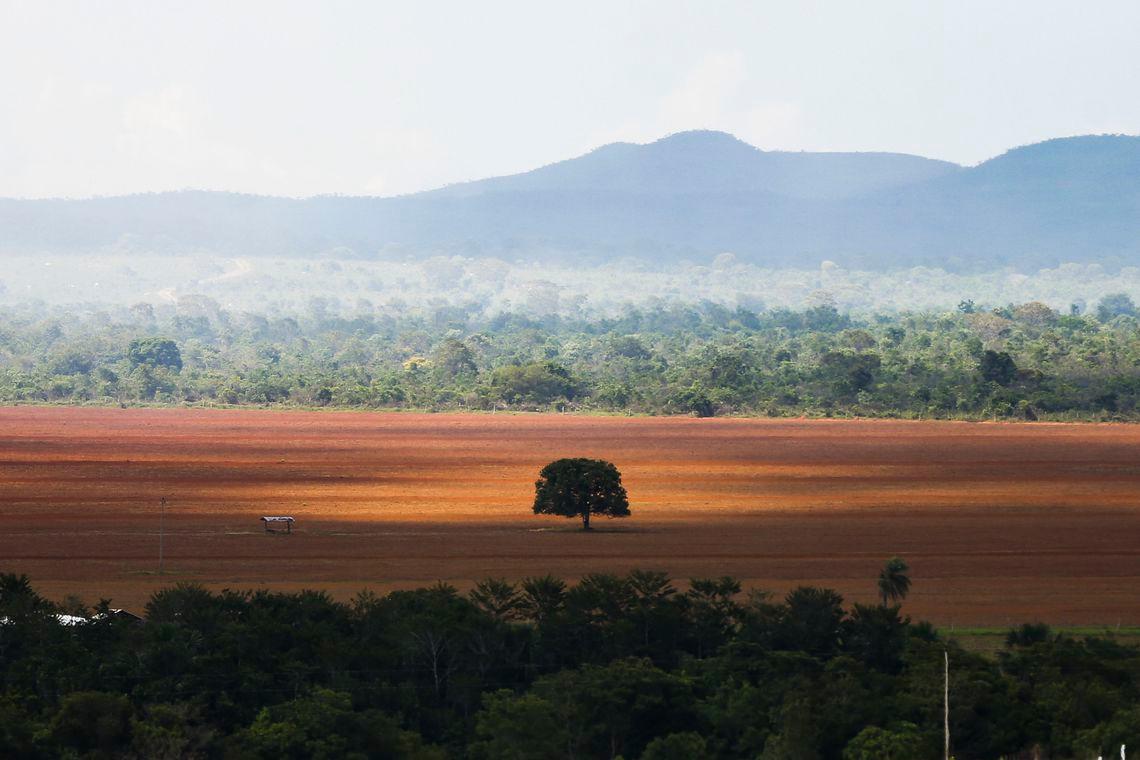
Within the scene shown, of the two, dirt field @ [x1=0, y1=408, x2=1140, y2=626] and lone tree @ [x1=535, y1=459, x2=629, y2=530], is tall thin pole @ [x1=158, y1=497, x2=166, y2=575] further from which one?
lone tree @ [x1=535, y1=459, x2=629, y2=530]

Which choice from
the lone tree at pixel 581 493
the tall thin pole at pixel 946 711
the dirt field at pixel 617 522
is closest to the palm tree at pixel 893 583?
the dirt field at pixel 617 522

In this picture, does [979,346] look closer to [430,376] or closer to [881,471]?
[430,376]

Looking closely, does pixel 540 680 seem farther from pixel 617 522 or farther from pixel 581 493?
pixel 617 522

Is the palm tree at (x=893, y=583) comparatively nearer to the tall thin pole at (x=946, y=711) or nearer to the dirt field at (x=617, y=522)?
the dirt field at (x=617, y=522)

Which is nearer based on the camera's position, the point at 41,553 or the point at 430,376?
the point at 41,553

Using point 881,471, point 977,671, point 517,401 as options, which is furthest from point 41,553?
point 517,401

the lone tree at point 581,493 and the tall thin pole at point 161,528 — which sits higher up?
the lone tree at point 581,493
